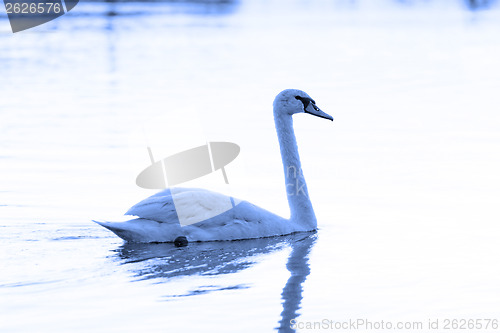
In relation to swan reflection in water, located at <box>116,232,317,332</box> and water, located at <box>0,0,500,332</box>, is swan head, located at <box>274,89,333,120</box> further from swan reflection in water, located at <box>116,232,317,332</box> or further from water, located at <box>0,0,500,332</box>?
swan reflection in water, located at <box>116,232,317,332</box>

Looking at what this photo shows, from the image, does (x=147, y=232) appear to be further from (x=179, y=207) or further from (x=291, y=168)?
(x=291, y=168)

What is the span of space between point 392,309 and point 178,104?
12.2 metres

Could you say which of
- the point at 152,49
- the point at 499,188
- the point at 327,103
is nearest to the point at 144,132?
the point at 327,103

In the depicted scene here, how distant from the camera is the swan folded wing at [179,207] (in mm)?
9375

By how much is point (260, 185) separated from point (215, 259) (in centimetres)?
335

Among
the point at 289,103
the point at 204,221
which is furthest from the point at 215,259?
the point at 289,103

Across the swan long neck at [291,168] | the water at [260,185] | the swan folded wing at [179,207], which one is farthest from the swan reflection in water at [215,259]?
the swan long neck at [291,168]

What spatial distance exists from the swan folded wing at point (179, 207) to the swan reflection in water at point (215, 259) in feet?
0.83

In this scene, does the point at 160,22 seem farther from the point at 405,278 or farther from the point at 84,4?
the point at 405,278

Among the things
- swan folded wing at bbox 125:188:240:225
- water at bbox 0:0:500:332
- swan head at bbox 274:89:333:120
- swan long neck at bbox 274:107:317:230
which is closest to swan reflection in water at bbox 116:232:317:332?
water at bbox 0:0:500:332

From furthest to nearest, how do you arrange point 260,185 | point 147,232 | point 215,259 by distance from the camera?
point 260,185
point 147,232
point 215,259

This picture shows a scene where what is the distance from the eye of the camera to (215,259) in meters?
8.95

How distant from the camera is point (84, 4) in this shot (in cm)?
5000

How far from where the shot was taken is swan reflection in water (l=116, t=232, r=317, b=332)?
805 cm
